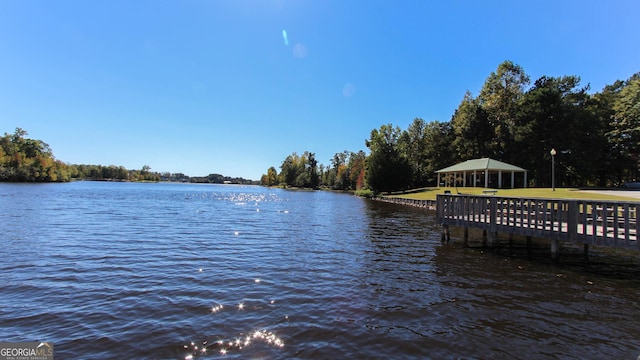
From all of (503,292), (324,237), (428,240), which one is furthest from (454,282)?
(324,237)

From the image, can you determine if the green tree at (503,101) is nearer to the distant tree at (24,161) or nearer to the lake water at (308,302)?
the lake water at (308,302)

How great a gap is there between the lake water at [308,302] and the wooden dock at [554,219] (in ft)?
3.52

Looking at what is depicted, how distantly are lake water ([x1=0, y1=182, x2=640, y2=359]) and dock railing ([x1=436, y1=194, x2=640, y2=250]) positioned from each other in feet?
3.64

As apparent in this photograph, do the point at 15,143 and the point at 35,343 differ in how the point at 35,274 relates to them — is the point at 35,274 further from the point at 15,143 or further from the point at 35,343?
the point at 15,143

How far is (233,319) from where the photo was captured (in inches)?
262

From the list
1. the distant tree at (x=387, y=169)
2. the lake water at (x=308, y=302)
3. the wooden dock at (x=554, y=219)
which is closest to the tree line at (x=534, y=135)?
the distant tree at (x=387, y=169)

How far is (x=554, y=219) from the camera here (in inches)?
532

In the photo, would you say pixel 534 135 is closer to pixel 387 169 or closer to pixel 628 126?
pixel 628 126

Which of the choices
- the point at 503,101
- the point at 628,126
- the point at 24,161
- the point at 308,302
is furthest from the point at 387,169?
the point at 24,161

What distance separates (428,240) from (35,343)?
15.4 meters

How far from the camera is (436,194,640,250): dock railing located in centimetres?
998

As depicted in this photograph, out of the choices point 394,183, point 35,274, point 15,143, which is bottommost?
point 35,274

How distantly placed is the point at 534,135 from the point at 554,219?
1844 inches

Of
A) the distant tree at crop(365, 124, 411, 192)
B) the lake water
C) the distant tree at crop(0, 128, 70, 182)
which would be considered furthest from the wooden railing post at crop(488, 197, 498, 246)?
the distant tree at crop(0, 128, 70, 182)
